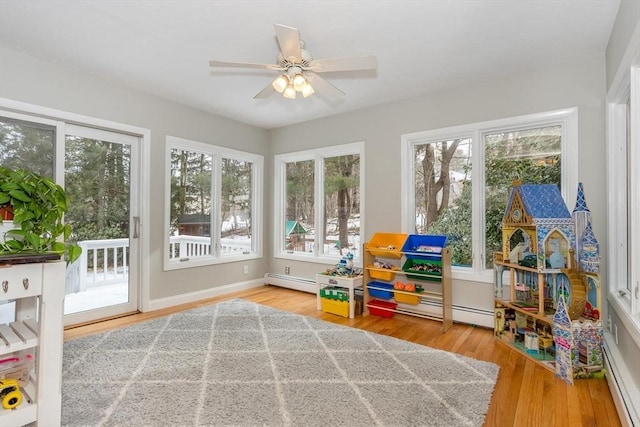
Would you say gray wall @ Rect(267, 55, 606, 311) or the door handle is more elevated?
gray wall @ Rect(267, 55, 606, 311)

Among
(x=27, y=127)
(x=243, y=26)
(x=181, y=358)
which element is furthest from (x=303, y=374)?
(x=27, y=127)

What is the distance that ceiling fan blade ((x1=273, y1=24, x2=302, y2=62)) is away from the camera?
1.92 m

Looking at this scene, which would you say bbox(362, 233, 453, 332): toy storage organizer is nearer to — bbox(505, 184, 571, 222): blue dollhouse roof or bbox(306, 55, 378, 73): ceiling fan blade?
bbox(505, 184, 571, 222): blue dollhouse roof

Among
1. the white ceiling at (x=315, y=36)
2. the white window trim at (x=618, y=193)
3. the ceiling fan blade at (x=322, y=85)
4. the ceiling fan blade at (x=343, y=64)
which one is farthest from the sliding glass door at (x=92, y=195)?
the white window trim at (x=618, y=193)

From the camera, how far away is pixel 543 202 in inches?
103

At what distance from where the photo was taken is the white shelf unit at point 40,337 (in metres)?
1.54

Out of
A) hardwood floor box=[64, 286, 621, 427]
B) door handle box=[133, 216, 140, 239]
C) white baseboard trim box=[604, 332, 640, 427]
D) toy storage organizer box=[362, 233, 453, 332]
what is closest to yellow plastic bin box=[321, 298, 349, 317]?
hardwood floor box=[64, 286, 621, 427]

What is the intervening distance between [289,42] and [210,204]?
298 centimetres

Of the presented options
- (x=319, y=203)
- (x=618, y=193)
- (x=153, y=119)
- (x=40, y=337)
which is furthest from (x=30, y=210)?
(x=618, y=193)

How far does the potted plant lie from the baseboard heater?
323cm

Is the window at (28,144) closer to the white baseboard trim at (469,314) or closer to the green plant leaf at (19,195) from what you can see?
the green plant leaf at (19,195)

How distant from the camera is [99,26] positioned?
7.96 ft

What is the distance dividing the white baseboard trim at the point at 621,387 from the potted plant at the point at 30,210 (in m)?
3.06

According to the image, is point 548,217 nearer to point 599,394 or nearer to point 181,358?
point 599,394
